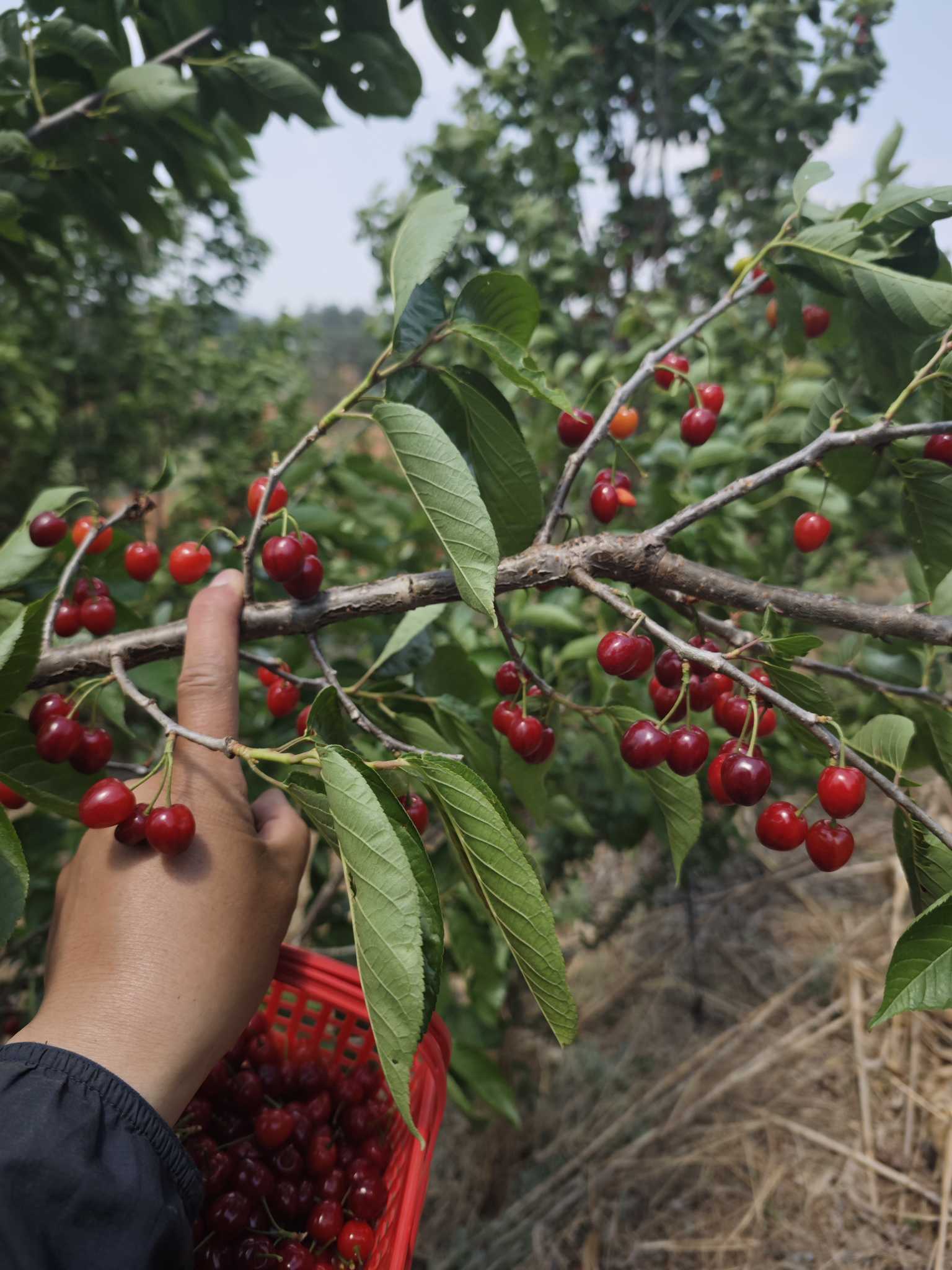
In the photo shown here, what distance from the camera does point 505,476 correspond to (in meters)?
0.87

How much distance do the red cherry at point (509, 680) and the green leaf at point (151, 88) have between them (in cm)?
→ 97

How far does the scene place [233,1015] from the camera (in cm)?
77

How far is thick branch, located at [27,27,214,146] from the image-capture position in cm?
126

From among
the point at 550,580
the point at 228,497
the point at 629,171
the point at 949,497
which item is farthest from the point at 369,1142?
the point at 228,497

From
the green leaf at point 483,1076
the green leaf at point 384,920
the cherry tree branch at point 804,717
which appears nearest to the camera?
the green leaf at point 384,920

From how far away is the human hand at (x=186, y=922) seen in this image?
27.8 inches

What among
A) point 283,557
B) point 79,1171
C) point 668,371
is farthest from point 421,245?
point 79,1171

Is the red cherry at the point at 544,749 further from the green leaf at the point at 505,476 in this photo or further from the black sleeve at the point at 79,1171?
the black sleeve at the point at 79,1171

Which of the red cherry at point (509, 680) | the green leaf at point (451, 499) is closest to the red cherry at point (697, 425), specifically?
the red cherry at point (509, 680)

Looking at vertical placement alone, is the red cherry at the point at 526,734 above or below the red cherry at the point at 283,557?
below

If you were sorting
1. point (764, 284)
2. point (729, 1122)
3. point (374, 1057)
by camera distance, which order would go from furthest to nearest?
1. point (729, 1122)
2. point (374, 1057)
3. point (764, 284)

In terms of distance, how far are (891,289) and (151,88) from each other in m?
1.08

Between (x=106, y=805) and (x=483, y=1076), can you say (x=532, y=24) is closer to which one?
(x=106, y=805)

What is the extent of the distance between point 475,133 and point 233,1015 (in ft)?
9.64
